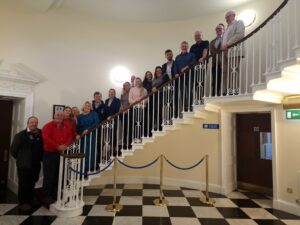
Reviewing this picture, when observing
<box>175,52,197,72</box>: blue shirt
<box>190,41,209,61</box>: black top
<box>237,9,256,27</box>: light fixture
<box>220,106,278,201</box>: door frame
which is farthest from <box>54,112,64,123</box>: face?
<box>237,9,256,27</box>: light fixture

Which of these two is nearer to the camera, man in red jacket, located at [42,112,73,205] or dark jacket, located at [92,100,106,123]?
man in red jacket, located at [42,112,73,205]

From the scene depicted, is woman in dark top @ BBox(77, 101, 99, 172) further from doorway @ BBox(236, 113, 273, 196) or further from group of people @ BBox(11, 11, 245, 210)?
doorway @ BBox(236, 113, 273, 196)

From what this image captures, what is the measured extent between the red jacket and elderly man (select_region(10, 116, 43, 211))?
1.06ft

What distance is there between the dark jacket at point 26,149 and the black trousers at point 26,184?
116 mm

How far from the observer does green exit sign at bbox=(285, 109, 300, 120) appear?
404cm

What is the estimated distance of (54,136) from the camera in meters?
3.94

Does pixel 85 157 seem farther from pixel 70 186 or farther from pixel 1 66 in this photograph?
pixel 1 66

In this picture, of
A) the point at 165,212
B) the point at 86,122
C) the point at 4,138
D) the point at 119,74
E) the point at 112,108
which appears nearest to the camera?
the point at 165,212

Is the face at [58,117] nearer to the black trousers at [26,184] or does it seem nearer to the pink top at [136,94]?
the black trousers at [26,184]

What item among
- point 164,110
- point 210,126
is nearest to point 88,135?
point 164,110

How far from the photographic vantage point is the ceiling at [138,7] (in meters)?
5.13

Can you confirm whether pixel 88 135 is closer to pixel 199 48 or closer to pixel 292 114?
pixel 199 48

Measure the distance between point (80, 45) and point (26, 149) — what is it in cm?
290

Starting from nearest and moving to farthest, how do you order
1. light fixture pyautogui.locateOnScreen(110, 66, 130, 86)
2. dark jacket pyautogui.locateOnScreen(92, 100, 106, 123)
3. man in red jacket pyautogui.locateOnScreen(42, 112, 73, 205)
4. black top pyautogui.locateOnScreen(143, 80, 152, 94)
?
1. man in red jacket pyautogui.locateOnScreen(42, 112, 73, 205)
2. dark jacket pyautogui.locateOnScreen(92, 100, 106, 123)
3. black top pyautogui.locateOnScreen(143, 80, 152, 94)
4. light fixture pyautogui.locateOnScreen(110, 66, 130, 86)
